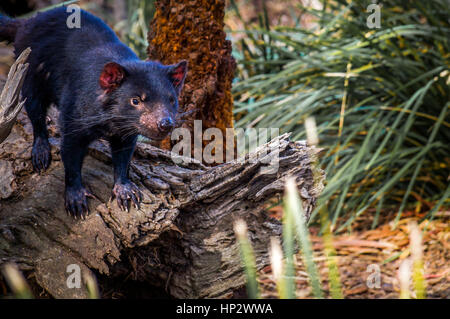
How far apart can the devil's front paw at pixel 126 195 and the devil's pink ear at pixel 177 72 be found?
47cm

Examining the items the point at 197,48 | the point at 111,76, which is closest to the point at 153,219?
the point at 111,76

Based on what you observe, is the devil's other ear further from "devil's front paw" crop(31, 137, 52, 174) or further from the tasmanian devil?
"devil's front paw" crop(31, 137, 52, 174)

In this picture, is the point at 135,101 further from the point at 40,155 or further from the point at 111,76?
the point at 40,155

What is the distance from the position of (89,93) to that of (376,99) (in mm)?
2320

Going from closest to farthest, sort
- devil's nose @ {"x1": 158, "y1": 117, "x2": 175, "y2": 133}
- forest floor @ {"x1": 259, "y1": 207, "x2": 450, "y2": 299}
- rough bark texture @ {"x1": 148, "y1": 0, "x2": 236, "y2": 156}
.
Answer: devil's nose @ {"x1": 158, "y1": 117, "x2": 175, "y2": 133} → rough bark texture @ {"x1": 148, "y1": 0, "x2": 236, "y2": 156} → forest floor @ {"x1": 259, "y1": 207, "x2": 450, "y2": 299}

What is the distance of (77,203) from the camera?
6.80 feet

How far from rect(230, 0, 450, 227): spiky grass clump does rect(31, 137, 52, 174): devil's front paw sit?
5.31 feet

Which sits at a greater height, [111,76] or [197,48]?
[197,48]

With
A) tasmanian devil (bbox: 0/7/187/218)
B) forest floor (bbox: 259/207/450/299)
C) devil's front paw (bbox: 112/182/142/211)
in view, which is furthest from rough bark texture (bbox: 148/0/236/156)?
forest floor (bbox: 259/207/450/299)

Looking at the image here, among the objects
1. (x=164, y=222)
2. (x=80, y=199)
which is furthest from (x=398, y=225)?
(x=80, y=199)

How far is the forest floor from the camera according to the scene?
2939 millimetres

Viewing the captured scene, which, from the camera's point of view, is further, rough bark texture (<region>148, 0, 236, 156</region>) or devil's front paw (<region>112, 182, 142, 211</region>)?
rough bark texture (<region>148, 0, 236, 156</region>)

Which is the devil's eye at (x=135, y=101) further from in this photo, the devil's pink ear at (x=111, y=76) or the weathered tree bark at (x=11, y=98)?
the weathered tree bark at (x=11, y=98)
